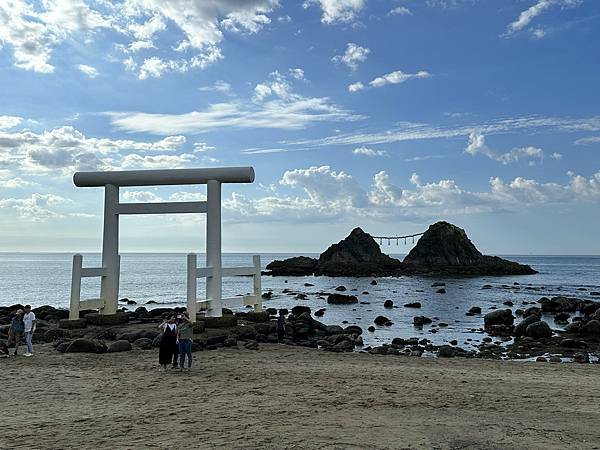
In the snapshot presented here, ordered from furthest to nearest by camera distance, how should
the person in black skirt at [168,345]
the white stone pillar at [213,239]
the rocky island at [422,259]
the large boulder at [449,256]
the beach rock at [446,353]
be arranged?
1. the large boulder at [449,256]
2. the rocky island at [422,259]
3. the white stone pillar at [213,239]
4. the beach rock at [446,353]
5. the person in black skirt at [168,345]

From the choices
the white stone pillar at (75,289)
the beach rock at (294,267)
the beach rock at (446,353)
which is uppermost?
the beach rock at (294,267)

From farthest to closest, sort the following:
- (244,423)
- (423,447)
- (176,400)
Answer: (176,400), (244,423), (423,447)

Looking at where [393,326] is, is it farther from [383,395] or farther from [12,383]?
[12,383]

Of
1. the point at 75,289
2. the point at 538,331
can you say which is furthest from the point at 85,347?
the point at 538,331

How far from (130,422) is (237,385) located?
345cm

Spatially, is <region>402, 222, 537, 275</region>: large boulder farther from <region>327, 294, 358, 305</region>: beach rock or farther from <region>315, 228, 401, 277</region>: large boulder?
<region>327, 294, 358, 305</region>: beach rock

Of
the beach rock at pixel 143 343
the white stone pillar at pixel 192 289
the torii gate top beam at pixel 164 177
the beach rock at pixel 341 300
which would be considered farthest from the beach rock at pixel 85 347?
the beach rock at pixel 341 300

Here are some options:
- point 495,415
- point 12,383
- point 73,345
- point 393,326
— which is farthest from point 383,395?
point 393,326

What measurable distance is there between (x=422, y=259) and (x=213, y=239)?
269 ft

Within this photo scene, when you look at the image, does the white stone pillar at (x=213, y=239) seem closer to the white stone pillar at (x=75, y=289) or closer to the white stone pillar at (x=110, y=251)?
the white stone pillar at (x=110, y=251)

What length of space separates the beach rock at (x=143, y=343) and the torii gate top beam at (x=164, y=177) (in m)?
6.18

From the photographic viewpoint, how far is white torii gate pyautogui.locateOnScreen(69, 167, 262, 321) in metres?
20.2

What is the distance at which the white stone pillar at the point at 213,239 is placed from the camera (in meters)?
20.4

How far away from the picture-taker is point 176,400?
10453 millimetres
